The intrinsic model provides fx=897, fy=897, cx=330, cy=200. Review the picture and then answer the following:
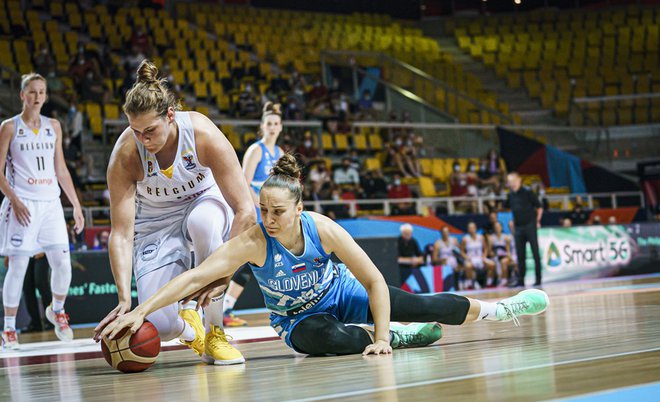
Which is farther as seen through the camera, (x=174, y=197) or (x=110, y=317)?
(x=174, y=197)

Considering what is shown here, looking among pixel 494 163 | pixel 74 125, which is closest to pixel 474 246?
pixel 494 163

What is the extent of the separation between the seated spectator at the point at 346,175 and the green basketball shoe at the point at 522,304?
9.71m

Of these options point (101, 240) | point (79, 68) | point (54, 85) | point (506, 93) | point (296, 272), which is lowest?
point (101, 240)

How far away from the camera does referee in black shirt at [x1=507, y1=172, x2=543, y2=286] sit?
1259 cm

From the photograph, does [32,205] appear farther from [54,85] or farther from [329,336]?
[54,85]

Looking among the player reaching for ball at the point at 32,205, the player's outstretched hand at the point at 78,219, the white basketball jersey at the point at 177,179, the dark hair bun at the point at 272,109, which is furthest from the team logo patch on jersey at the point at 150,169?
the dark hair bun at the point at 272,109

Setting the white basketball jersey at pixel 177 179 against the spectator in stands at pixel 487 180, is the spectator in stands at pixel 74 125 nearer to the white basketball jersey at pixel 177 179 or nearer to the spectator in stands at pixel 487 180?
the spectator in stands at pixel 487 180

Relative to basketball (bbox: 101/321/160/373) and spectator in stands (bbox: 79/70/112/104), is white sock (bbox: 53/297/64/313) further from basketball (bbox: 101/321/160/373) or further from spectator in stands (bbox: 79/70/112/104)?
spectator in stands (bbox: 79/70/112/104)

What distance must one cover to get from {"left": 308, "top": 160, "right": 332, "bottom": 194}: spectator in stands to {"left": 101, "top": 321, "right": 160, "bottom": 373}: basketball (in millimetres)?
9472

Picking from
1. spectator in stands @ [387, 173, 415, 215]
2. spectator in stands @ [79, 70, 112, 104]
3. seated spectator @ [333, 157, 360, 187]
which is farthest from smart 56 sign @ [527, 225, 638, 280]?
spectator in stands @ [79, 70, 112, 104]

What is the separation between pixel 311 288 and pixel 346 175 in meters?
10.5

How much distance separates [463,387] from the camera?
3.12 metres

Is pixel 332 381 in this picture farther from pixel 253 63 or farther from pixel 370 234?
pixel 253 63

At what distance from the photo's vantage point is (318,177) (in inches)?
555
